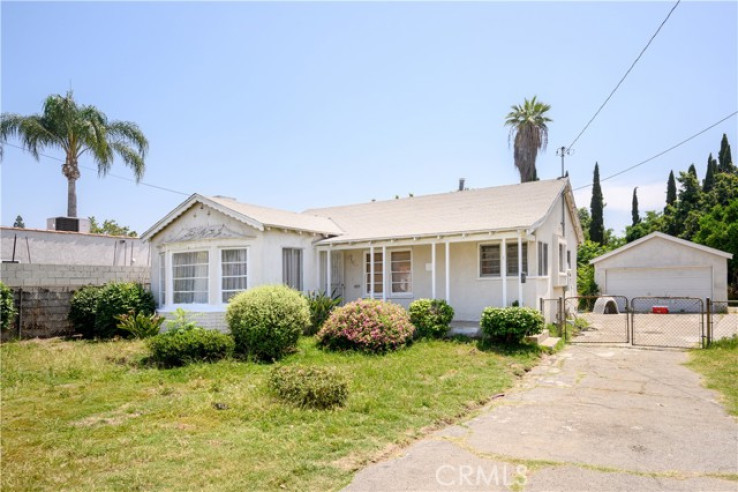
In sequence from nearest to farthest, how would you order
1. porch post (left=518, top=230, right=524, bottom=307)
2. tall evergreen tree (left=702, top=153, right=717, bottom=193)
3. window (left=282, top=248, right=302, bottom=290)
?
porch post (left=518, top=230, right=524, bottom=307) → window (left=282, top=248, right=302, bottom=290) → tall evergreen tree (left=702, top=153, right=717, bottom=193)

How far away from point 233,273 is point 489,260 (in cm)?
808

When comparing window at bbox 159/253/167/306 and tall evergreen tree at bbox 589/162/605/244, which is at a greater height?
tall evergreen tree at bbox 589/162/605/244

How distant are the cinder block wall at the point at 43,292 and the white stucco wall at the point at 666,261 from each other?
24654mm

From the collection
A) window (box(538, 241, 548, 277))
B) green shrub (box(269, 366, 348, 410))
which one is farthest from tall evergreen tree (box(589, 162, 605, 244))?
green shrub (box(269, 366, 348, 410))

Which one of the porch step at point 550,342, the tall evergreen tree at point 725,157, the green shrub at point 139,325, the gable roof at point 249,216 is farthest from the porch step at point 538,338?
the tall evergreen tree at point 725,157

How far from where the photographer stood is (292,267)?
15453 mm

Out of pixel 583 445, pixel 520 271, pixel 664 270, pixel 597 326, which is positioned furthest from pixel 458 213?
pixel 664 270

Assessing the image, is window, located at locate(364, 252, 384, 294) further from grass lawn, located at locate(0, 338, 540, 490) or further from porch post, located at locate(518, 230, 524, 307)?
grass lawn, located at locate(0, 338, 540, 490)

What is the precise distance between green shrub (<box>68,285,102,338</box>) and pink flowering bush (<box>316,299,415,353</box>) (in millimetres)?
7660

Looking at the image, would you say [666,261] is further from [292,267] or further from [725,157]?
[725,157]

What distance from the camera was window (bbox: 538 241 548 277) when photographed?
14.5 m

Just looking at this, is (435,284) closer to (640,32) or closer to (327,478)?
(640,32)

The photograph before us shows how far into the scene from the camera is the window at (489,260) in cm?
1460

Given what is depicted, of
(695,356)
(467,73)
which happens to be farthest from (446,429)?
(467,73)
